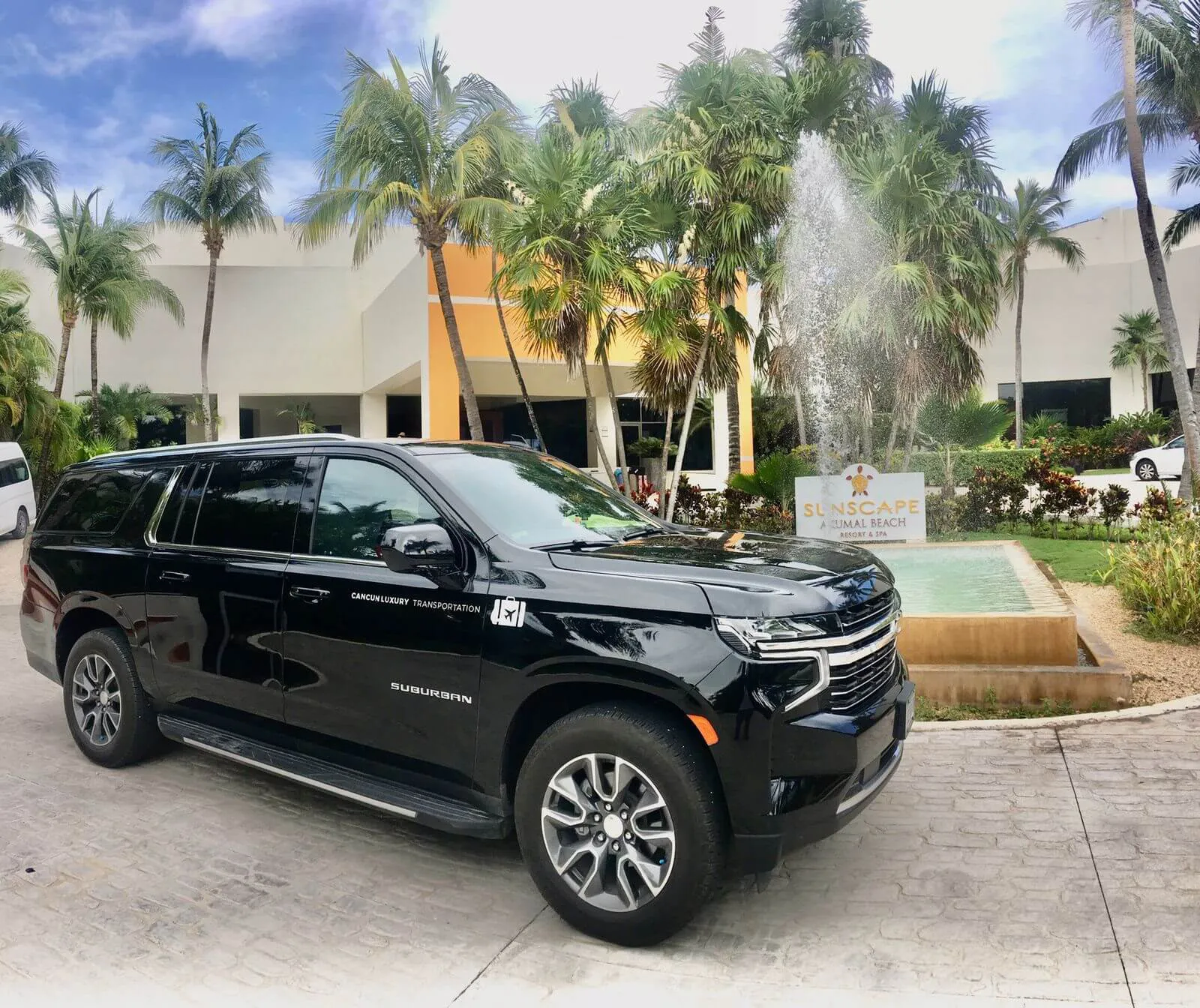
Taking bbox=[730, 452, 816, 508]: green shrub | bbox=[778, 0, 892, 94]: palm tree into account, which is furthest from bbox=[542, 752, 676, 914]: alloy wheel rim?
bbox=[778, 0, 892, 94]: palm tree

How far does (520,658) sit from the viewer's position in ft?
10.9

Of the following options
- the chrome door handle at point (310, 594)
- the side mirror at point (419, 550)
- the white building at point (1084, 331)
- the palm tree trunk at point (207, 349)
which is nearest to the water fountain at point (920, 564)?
the side mirror at point (419, 550)

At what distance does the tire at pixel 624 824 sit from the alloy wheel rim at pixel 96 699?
9.84ft

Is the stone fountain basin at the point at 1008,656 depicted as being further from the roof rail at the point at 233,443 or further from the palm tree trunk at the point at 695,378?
the palm tree trunk at the point at 695,378

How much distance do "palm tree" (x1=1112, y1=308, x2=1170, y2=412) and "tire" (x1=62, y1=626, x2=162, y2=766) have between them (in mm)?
42215

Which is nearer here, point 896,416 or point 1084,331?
point 896,416

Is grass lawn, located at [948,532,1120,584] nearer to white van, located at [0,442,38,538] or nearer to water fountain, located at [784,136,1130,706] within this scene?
water fountain, located at [784,136,1130,706]

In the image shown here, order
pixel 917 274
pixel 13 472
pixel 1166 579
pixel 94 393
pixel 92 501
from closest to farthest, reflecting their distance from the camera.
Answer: pixel 92 501 < pixel 1166 579 < pixel 917 274 < pixel 13 472 < pixel 94 393

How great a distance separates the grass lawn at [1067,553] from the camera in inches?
433

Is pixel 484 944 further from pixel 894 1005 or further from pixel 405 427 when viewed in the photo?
pixel 405 427

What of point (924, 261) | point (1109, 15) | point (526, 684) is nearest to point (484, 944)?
point (526, 684)

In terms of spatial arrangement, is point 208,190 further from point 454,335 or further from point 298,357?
point 454,335

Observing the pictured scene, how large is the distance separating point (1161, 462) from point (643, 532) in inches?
1065

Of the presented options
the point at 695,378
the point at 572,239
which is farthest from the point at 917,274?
the point at 572,239
